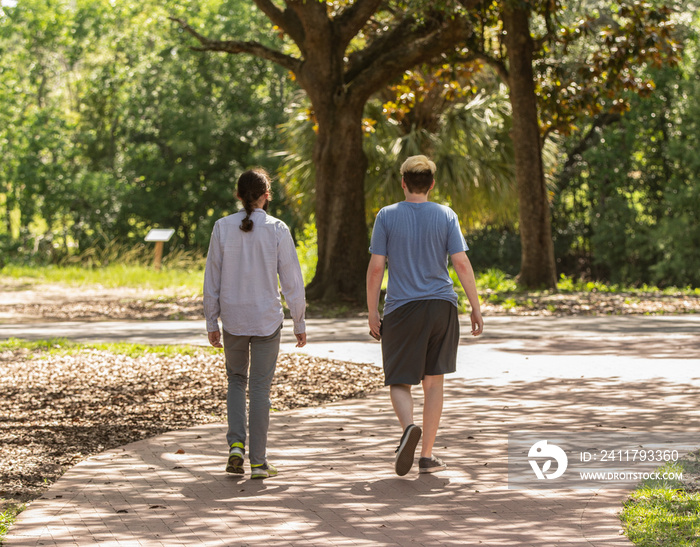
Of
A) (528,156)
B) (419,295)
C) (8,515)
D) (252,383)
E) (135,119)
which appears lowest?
(8,515)

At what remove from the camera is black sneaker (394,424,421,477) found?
5125 millimetres

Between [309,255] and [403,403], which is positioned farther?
[309,255]

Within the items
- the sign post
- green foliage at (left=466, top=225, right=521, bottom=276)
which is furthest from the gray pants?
green foliage at (left=466, top=225, right=521, bottom=276)

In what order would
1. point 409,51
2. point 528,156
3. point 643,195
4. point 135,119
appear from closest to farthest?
point 409,51, point 528,156, point 643,195, point 135,119

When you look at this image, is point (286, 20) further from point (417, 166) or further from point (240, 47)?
point (417, 166)

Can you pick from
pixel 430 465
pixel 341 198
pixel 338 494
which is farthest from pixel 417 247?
pixel 341 198

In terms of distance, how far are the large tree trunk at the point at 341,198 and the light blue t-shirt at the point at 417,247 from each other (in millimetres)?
9964

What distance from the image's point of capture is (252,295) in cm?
547

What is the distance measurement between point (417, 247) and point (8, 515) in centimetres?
253

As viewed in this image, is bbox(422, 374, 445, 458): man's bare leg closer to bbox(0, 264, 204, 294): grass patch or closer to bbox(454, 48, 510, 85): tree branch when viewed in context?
bbox(454, 48, 510, 85): tree branch

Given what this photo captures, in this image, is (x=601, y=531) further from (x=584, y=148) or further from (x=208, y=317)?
(x=584, y=148)

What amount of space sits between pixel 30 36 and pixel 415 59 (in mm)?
22401

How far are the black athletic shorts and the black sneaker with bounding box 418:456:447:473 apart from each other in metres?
0.46

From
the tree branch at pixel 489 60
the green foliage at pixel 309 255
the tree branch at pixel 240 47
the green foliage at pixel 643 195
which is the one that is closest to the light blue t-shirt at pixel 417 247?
the tree branch at pixel 240 47
